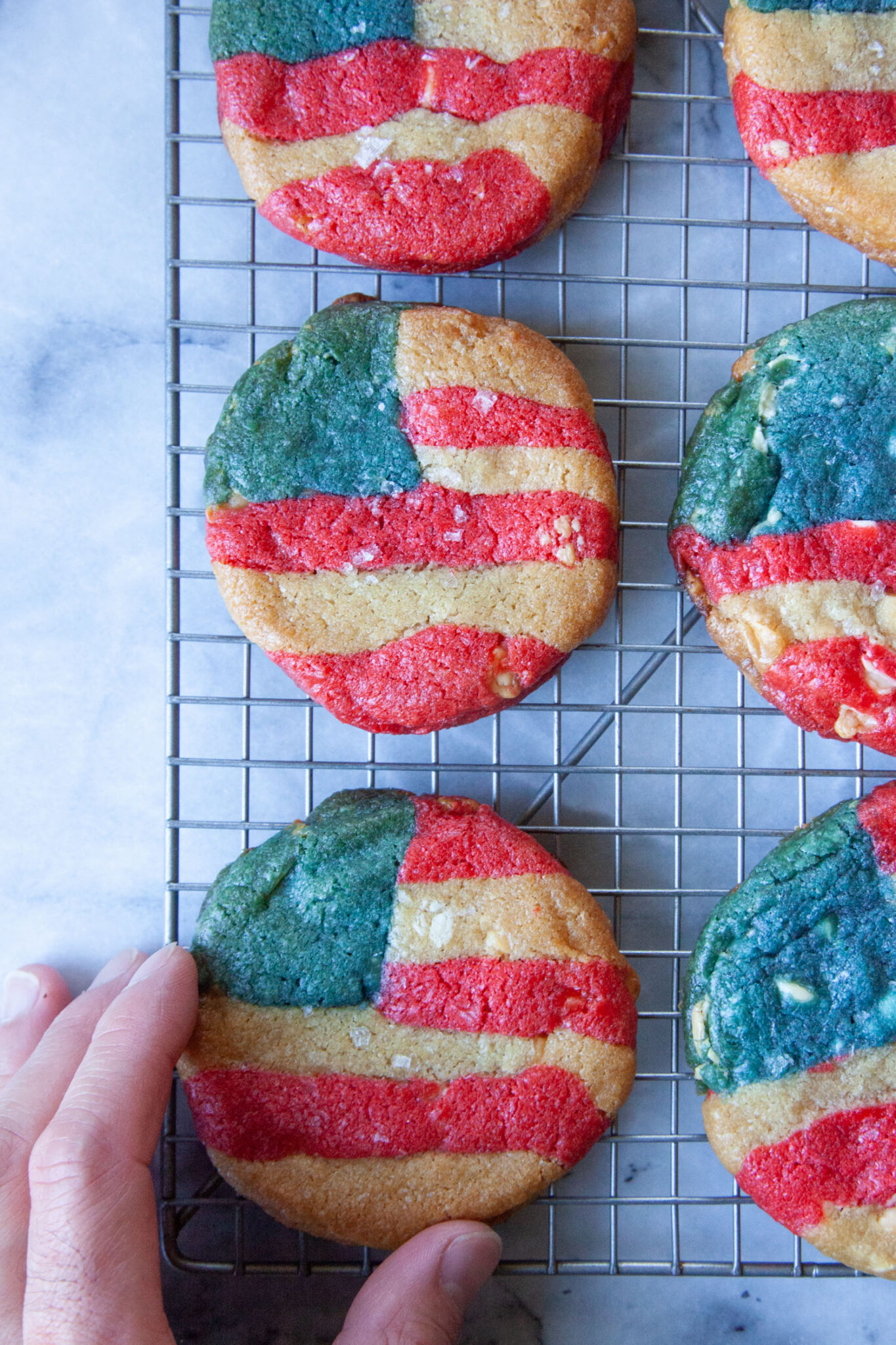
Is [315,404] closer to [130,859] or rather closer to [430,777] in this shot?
[430,777]

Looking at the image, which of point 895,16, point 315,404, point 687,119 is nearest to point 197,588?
point 315,404

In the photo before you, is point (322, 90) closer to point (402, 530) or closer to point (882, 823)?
point (402, 530)

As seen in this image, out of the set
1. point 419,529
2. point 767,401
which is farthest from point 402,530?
point 767,401

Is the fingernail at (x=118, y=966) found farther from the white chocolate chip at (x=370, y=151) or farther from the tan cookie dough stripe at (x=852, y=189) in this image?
the tan cookie dough stripe at (x=852, y=189)

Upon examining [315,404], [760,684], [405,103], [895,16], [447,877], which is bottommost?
[447,877]

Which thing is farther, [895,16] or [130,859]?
[130,859]

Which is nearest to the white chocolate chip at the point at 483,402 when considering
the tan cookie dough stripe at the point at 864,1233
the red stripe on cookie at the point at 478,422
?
the red stripe on cookie at the point at 478,422
